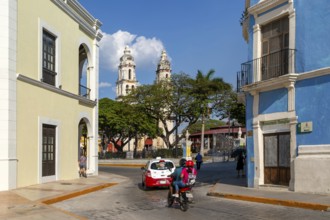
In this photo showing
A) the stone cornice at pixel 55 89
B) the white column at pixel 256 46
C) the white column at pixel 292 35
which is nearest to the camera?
the white column at pixel 292 35

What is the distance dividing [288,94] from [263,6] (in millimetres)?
3919

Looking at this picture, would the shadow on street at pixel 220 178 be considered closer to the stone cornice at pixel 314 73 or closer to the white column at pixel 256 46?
the white column at pixel 256 46

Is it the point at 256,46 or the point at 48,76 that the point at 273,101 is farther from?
the point at 48,76

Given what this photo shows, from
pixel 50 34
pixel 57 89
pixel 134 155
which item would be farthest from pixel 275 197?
pixel 134 155

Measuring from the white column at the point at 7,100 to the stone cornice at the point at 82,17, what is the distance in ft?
15.2

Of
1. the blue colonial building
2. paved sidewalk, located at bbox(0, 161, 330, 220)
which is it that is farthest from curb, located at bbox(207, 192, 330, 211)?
the blue colonial building

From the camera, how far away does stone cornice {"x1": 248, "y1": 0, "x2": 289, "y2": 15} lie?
55.8 feet

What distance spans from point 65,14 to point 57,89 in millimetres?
4322

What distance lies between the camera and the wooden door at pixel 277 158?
16703 mm

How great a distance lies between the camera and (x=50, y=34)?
21.0 m

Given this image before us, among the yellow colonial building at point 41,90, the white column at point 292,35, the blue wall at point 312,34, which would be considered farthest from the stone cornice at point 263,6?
the yellow colonial building at point 41,90

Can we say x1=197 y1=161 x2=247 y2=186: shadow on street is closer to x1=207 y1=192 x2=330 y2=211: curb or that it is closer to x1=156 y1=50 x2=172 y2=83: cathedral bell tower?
x1=207 y1=192 x2=330 y2=211: curb

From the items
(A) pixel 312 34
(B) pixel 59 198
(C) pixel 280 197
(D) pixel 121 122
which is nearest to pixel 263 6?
(A) pixel 312 34

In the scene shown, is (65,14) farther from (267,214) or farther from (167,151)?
(167,151)
